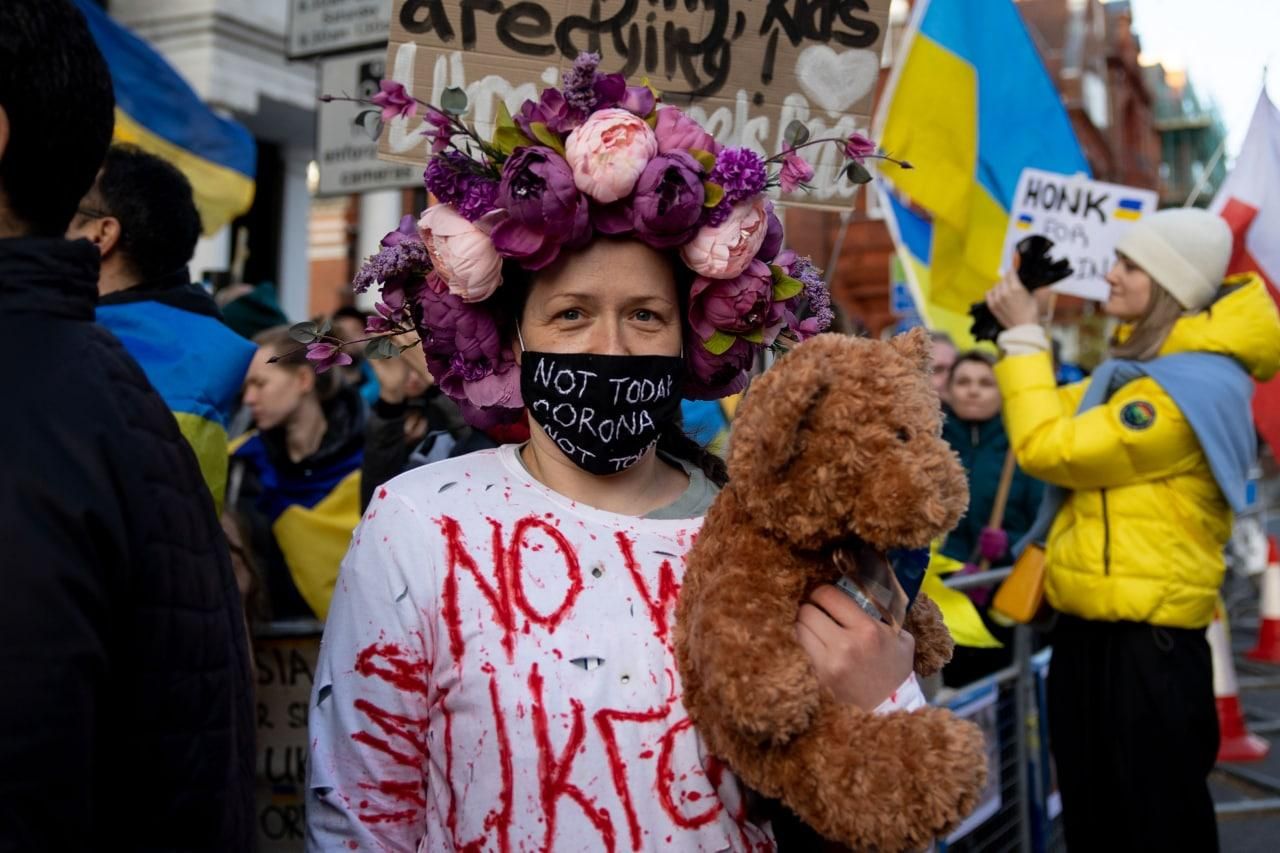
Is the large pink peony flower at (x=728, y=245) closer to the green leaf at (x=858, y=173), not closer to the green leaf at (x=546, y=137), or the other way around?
the green leaf at (x=546, y=137)

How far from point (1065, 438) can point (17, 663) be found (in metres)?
3.30

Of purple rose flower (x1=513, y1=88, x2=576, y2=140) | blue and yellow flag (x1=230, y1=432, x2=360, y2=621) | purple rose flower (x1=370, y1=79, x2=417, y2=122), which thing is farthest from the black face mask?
blue and yellow flag (x1=230, y1=432, x2=360, y2=621)

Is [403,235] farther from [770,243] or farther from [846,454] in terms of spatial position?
[846,454]

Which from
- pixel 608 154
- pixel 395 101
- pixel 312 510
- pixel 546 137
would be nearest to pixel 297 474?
pixel 312 510

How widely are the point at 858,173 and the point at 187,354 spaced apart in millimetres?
1701

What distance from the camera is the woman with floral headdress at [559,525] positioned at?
1.75 meters

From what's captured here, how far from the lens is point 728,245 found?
1.99 metres

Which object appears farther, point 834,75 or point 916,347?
point 834,75

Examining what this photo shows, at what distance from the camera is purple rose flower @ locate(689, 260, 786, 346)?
2.05m

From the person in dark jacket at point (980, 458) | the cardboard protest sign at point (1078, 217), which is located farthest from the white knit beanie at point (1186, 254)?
the person in dark jacket at point (980, 458)

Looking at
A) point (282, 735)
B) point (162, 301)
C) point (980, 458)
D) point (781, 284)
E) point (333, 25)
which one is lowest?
point (282, 735)

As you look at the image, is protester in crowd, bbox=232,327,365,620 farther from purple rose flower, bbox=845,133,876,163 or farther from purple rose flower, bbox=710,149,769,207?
purple rose flower, bbox=710,149,769,207

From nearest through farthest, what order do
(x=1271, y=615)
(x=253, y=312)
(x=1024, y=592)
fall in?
(x=1024, y=592), (x=253, y=312), (x=1271, y=615)

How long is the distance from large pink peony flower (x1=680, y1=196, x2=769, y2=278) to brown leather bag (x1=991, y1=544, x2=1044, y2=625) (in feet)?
8.21
